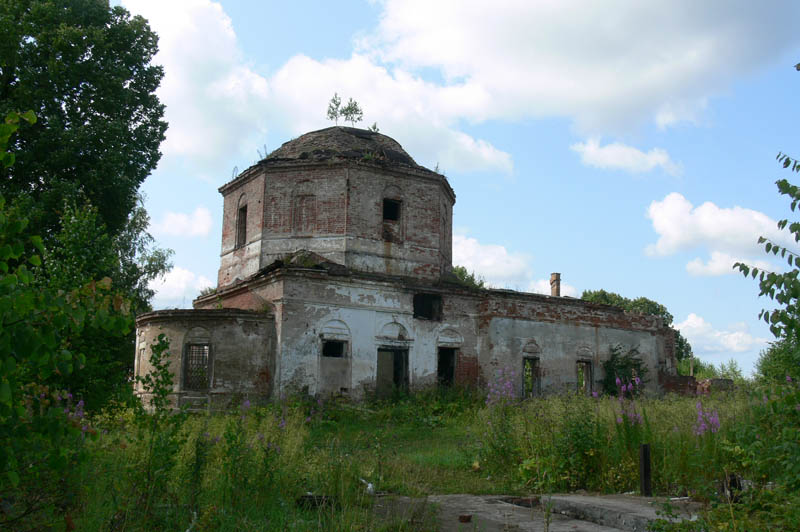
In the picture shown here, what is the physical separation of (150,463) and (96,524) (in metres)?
0.67

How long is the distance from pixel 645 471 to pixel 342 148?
56.7ft

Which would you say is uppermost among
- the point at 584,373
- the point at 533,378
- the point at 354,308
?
the point at 354,308

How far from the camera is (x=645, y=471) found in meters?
7.59

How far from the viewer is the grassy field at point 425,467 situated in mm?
5066

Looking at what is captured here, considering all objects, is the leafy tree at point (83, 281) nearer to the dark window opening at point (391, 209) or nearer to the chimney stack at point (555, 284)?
the dark window opening at point (391, 209)

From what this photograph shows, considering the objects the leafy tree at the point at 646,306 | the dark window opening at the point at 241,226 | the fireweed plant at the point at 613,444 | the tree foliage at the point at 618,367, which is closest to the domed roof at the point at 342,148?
the dark window opening at the point at 241,226

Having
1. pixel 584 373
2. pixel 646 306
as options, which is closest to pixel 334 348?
pixel 584 373

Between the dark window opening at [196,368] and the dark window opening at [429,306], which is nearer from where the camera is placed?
the dark window opening at [196,368]

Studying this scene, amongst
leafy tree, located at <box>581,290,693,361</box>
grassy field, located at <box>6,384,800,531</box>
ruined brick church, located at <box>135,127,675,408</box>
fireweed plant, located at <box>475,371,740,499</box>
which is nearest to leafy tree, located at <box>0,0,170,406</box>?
ruined brick church, located at <box>135,127,675,408</box>

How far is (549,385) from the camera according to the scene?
22.6 meters

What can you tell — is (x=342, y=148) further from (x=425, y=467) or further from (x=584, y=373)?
(x=425, y=467)

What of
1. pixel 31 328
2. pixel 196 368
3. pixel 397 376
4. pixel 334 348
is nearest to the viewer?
pixel 31 328

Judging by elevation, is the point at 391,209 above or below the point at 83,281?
above

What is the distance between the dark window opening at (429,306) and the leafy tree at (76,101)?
9.97 meters
